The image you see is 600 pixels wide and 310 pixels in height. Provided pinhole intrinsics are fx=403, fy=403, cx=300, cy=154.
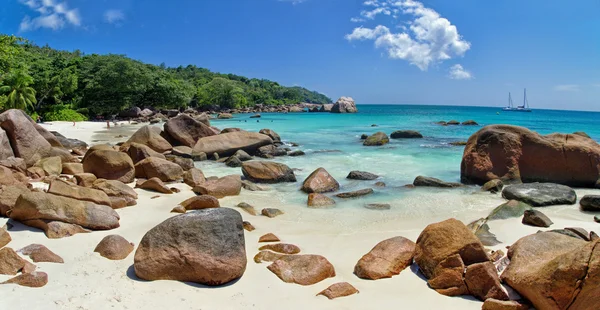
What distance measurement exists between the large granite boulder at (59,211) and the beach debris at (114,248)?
0.89 m

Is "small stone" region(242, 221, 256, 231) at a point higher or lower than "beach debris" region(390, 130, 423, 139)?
lower

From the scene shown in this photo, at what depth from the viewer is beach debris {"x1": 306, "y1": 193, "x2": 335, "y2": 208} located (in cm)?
926

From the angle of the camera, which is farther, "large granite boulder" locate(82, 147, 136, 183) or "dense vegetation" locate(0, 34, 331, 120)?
"dense vegetation" locate(0, 34, 331, 120)

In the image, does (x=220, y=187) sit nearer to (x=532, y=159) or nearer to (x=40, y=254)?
(x=40, y=254)

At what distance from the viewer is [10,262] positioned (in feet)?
15.5

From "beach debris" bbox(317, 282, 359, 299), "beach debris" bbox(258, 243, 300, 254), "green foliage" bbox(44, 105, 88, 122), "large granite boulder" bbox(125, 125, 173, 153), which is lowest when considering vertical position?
"beach debris" bbox(317, 282, 359, 299)

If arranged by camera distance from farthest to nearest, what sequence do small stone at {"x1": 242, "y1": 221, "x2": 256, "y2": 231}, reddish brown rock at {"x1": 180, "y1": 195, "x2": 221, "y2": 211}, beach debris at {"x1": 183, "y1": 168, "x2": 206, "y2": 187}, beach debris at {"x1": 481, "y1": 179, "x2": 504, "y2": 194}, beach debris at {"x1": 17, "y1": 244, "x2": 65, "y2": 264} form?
beach debris at {"x1": 481, "y1": 179, "x2": 504, "y2": 194} < beach debris at {"x1": 183, "y1": 168, "x2": 206, "y2": 187} < reddish brown rock at {"x1": 180, "y1": 195, "x2": 221, "y2": 211} < small stone at {"x1": 242, "y1": 221, "x2": 256, "y2": 231} < beach debris at {"x1": 17, "y1": 244, "x2": 65, "y2": 264}

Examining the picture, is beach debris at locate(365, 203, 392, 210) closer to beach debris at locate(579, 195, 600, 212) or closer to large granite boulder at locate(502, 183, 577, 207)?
large granite boulder at locate(502, 183, 577, 207)

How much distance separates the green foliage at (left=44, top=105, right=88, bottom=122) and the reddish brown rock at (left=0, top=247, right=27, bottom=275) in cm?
3629

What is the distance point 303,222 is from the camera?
316 inches

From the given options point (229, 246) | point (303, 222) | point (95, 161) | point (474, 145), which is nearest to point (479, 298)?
point (229, 246)

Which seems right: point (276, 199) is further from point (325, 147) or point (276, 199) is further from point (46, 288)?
point (325, 147)

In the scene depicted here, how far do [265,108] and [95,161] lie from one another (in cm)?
7565

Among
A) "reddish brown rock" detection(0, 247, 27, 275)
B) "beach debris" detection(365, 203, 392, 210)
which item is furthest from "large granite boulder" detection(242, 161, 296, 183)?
"reddish brown rock" detection(0, 247, 27, 275)
